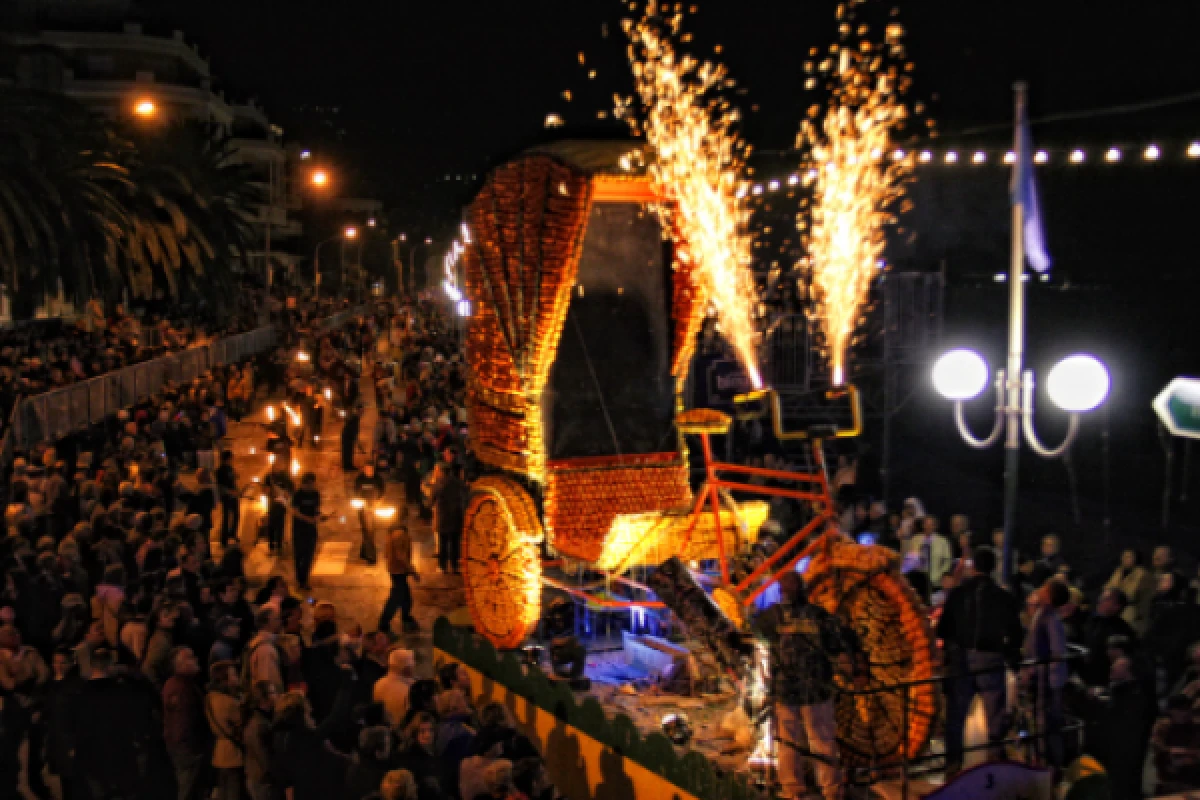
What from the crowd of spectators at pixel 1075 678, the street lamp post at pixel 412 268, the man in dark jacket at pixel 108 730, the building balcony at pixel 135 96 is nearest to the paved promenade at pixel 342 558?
the man in dark jacket at pixel 108 730

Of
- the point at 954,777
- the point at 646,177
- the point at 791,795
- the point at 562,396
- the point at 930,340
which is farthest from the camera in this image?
the point at 930,340

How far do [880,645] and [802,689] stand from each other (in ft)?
2.90

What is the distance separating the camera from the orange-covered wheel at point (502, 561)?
1116 cm

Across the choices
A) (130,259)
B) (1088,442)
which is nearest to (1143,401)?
(1088,442)

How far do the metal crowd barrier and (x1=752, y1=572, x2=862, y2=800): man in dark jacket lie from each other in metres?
15.3

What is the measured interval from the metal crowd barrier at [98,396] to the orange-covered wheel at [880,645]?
1509cm

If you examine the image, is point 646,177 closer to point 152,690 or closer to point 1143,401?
point 152,690

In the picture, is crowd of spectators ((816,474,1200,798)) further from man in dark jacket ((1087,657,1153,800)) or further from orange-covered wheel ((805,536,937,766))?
orange-covered wheel ((805,536,937,766))

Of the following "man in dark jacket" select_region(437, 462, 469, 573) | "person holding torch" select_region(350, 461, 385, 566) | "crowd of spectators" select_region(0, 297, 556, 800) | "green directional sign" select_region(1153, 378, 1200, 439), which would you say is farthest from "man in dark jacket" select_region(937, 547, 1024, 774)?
"person holding torch" select_region(350, 461, 385, 566)

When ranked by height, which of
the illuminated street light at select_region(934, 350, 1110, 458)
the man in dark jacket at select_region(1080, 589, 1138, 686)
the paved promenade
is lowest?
the paved promenade

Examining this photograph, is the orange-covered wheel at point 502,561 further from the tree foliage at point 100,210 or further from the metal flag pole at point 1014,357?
the tree foliage at point 100,210

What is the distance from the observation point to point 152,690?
28.3ft

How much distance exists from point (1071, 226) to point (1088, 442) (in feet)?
8.96

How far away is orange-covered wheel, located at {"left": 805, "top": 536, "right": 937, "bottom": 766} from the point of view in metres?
8.09
